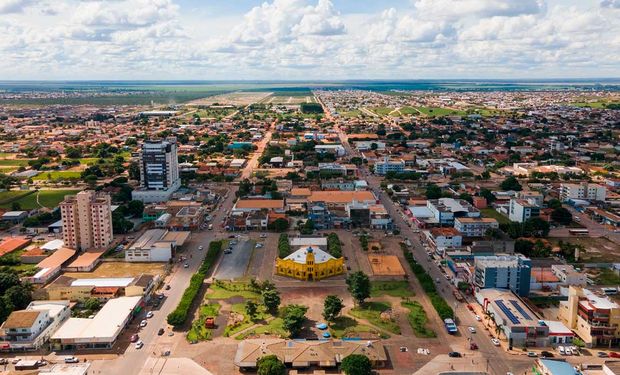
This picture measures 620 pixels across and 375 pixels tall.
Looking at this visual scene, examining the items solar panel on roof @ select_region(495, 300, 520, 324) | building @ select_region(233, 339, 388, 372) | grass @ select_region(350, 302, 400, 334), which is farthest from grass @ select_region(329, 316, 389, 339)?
solar panel on roof @ select_region(495, 300, 520, 324)

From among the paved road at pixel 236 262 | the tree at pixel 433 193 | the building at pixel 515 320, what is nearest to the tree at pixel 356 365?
the building at pixel 515 320

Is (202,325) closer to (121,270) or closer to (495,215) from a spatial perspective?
(121,270)

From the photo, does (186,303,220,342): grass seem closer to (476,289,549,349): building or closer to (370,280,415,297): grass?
(370,280,415,297): grass

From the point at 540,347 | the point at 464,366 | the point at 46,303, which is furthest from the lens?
the point at 46,303

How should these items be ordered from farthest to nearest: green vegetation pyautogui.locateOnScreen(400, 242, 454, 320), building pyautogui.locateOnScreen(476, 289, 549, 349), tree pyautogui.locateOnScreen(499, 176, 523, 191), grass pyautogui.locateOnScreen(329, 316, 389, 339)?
1. tree pyautogui.locateOnScreen(499, 176, 523, 191)
2. green vegetation pyautogui.locateOnScreen(400, 242, 454, 320)
3. grass pyautogui.locateOnScreen(329, 316, 389, 339)
4. building pyautogui.locateOnScreen(476, 289, 549, 349)

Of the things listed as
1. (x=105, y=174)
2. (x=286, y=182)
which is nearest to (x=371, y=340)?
(x=286, y=182)

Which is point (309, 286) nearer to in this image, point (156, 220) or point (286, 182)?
point (156, 220)

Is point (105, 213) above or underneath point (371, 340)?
above
